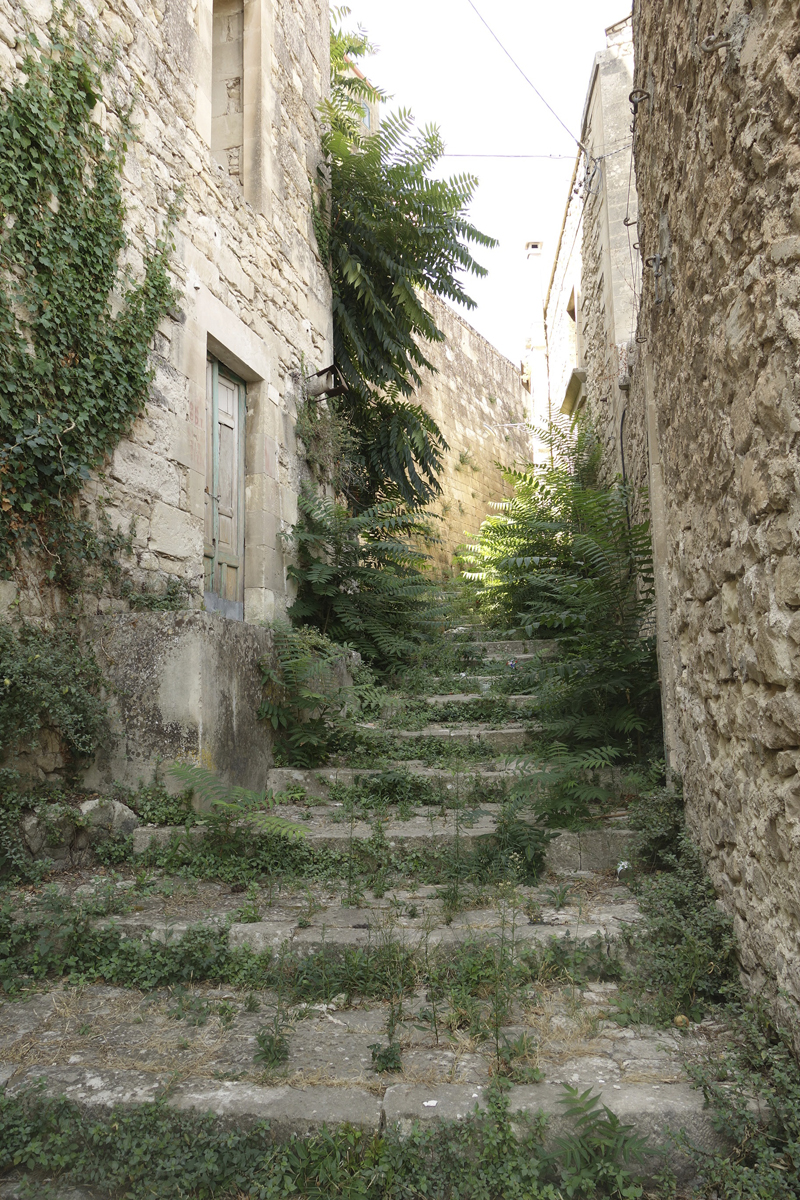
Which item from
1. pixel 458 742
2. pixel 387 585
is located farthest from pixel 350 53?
pixel 458 742

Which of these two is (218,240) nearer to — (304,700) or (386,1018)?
(304,700)

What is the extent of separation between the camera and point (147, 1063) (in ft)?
7.26

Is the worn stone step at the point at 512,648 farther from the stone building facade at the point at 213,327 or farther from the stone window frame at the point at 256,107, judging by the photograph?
the stone window frame at the point at 256,107

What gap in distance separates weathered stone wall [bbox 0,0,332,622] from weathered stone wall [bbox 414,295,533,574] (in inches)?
205

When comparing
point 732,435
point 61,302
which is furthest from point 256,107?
point 732,435

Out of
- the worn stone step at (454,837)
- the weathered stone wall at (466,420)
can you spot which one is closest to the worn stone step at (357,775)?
the worn stone step at (454,837)

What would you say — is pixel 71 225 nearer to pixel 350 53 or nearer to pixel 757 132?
pixel 757 132

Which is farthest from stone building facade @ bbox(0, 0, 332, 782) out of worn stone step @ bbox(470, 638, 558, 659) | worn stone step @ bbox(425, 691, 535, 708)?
worn stone step @ bbox(470, 638, 558, 659)

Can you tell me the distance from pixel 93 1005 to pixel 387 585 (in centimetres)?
423

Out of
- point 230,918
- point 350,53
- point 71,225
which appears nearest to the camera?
point 230,918

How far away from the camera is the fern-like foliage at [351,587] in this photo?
20.8ft

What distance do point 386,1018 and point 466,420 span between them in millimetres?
12813

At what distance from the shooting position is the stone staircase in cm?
202

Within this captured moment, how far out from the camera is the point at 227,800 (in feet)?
11.9
